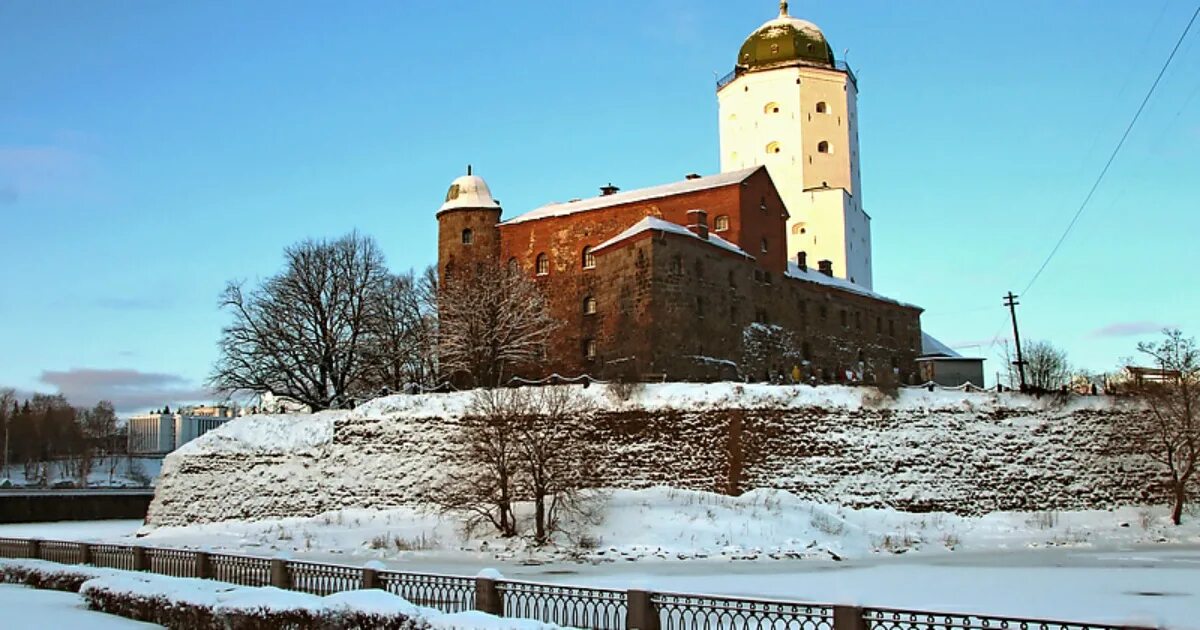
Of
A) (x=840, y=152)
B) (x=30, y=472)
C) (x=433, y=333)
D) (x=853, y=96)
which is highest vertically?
(x=853, y=96)

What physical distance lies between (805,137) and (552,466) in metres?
42.4

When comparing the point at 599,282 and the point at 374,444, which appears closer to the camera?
the point at 374,444

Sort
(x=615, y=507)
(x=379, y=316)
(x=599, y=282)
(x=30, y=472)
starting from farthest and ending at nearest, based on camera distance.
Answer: (x=30, y=472), (x=379, y=316), (x=599, y=282), (x=615, y=507)

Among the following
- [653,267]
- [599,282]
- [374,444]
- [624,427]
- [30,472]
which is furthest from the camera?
[30,472]

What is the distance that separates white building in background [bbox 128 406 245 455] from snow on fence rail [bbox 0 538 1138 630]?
12314 centimetres

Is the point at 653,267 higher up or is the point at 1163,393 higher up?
the point at 653,267

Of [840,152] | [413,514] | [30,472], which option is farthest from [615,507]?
[30,472]

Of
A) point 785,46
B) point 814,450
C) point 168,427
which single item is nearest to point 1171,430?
point 814,450

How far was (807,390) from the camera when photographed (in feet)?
113

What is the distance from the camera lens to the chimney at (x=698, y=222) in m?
45.1

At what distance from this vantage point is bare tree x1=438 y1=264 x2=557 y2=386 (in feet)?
151

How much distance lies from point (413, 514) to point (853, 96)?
47.3 m

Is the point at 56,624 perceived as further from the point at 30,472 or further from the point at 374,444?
the point at 30,472

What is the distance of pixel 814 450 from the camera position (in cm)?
3309
